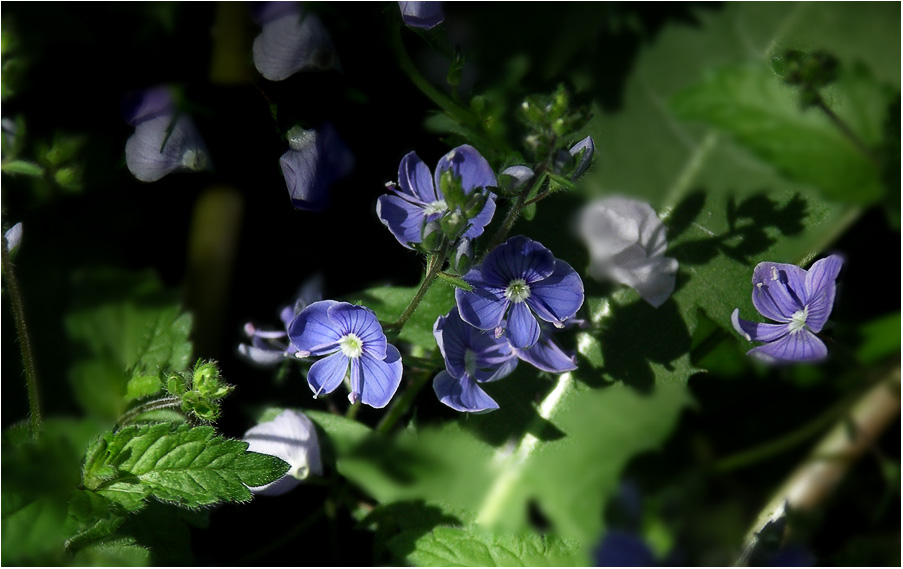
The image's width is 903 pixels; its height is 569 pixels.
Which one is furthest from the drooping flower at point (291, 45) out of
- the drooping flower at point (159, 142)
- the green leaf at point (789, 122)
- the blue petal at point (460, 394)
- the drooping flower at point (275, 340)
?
the green leaf at point (789, 122)

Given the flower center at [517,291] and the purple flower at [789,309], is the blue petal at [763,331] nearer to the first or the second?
the purple flower at [789,309]

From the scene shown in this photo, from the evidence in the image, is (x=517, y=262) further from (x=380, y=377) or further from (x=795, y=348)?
(x=795, y=348)

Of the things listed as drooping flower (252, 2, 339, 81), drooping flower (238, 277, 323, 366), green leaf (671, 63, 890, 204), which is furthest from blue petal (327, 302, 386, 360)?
green leaf (671, 63, 890, 204)

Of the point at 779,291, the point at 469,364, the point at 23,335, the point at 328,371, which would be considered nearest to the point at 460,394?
the point at 469,364

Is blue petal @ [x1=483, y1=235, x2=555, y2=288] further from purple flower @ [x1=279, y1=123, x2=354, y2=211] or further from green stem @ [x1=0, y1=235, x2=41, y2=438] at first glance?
green stem @ [x1=0, y1=235, x2=41, y2=438]

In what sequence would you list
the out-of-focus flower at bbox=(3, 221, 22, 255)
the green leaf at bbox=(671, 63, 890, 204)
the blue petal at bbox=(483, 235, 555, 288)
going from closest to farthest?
the blue petal at bbox=(483, 235, 555, 288) → the out-of-focus flower at bbox=(3, 221, 22, 255) → the green leaf at bbox=(671, 63, 890, 204)

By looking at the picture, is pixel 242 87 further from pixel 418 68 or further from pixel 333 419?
pixel 333 419
